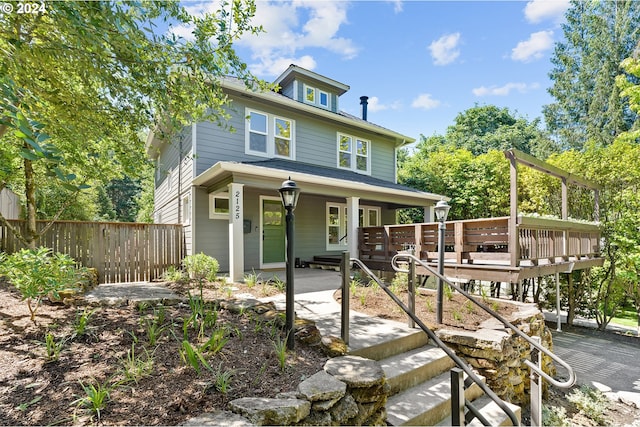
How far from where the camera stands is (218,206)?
325 inches

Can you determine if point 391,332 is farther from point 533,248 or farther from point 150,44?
point 150,44

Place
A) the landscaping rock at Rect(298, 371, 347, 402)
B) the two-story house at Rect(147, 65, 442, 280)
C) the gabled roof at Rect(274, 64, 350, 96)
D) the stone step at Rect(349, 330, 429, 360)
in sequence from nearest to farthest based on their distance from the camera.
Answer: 1. the landscaping rock at Rect(298, 371, 347, 402)
2. the stone step at Rect(349, 330, 429, 360)
3. the two-story house at Rect(147, 65, 442, 280)
4. the gabled roof at Rect(274, 64, 350, 96)

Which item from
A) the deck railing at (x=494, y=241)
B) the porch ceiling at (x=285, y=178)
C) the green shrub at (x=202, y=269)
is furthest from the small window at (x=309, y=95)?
the green shrub at (x=202, y=269)

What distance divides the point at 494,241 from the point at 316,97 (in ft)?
25.8

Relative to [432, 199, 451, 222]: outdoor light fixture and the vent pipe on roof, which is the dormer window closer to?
the vent pipe on roof

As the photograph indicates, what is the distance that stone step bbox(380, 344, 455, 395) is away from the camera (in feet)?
9.94

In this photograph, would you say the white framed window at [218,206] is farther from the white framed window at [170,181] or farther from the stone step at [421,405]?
the stone step at [421,405]

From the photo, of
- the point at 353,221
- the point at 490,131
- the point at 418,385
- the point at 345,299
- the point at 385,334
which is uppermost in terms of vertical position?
the point at 490,131

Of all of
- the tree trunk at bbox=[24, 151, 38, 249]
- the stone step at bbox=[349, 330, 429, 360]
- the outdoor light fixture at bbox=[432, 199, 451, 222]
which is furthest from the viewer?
the tree trunk at bbox=[24, 151, 38, 249]

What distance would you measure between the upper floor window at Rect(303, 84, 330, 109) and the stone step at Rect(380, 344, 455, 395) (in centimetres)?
927

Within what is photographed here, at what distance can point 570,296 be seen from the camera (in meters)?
8.22

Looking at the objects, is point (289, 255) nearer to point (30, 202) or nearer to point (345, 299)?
point (345, 299)

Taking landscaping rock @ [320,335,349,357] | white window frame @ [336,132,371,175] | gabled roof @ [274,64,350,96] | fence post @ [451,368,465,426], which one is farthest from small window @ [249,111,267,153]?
fence post @ [451,368,465,426]

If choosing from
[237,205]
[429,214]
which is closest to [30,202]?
[237,205]
